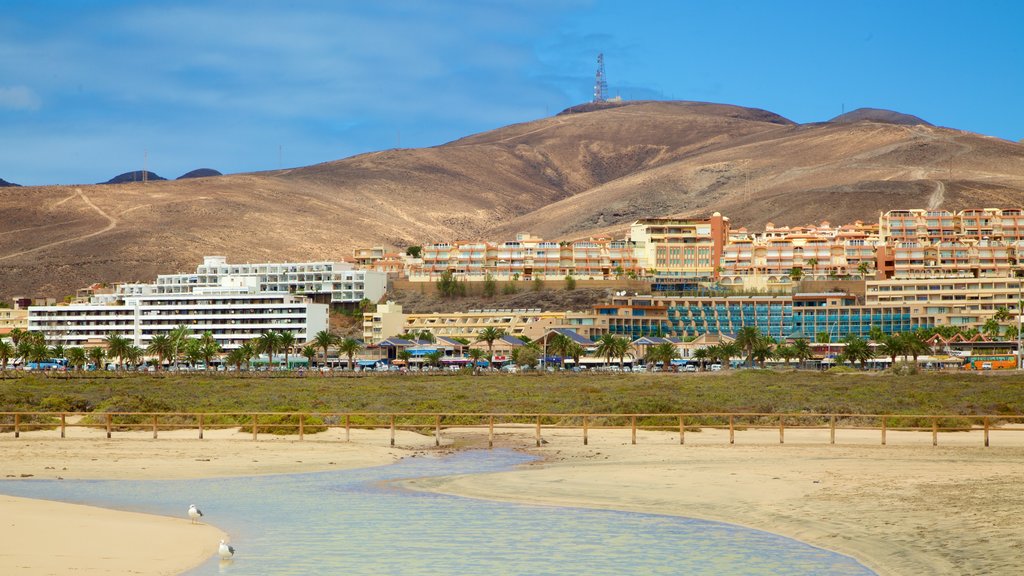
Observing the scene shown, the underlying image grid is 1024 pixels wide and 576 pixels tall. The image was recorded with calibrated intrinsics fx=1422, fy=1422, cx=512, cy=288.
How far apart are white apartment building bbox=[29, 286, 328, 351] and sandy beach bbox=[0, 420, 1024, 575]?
133 m

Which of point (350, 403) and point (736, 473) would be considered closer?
point (736, 473)

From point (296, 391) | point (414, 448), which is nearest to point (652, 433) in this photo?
point (414, 448)

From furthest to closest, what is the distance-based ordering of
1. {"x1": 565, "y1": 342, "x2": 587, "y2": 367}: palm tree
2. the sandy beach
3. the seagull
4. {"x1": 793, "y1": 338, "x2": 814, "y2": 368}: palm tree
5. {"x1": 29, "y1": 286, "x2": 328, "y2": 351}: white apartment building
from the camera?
{"x1": 29, "y1": 286, "x2": 328, "y2": 351}: white apartment building < {"x1": 565, "y1": 342, "x2": 587, "y2": 367}: palm tree < {"x1": 793, "y1": 338, "x2": 814, "y2": 368}: palm tree < the sandy beach < the seagull

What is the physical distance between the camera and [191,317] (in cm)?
18400

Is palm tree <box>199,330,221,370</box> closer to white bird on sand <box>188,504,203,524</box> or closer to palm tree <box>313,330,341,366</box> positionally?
palm tree <box>313,330,341,366</box>

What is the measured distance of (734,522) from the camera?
91.9ft

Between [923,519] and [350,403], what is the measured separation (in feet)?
158

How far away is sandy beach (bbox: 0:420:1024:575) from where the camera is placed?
78.4ft

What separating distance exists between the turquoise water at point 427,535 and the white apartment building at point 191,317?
147345mm

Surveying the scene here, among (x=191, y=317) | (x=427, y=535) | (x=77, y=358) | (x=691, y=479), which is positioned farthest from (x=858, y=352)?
(x=427, y=535)

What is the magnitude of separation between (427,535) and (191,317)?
163 metres

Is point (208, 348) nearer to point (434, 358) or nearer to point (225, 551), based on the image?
point (434, 358)

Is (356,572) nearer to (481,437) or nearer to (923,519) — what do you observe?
(923,519)

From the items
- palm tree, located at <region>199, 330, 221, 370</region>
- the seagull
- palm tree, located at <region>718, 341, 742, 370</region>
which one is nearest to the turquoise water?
the seagull
